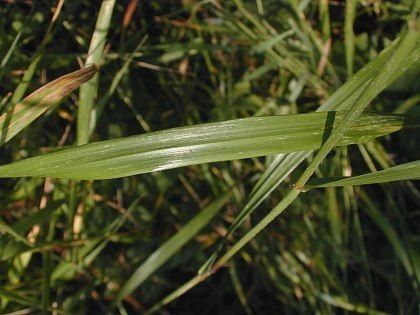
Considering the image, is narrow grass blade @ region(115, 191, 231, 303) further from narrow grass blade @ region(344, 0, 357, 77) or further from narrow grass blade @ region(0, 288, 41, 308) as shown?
narrow grass blade @ region(344, 0, 357, 77)

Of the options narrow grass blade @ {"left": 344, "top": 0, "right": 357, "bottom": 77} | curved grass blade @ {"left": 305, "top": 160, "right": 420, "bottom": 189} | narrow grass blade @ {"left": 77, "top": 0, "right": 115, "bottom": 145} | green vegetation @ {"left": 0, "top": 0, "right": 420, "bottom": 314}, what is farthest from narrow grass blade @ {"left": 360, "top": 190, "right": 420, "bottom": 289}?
narrow grass blade @ {"left": 77, "top": 0, "right": 115, "bottom": 145}

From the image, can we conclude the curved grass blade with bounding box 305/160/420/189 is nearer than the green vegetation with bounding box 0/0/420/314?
Yes

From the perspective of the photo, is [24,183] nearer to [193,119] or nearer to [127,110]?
[127,110]

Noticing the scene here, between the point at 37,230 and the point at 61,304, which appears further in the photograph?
the point at 61,304

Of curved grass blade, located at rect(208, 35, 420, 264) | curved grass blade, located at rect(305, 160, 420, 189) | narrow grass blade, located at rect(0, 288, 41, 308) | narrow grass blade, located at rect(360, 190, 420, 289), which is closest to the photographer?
curved grass blade, located at rect(305, 160, 420, 189)

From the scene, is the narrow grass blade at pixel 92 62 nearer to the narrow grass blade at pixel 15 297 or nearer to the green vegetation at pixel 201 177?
the green vegetation at pixel 201 177

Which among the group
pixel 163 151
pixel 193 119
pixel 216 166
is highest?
pixel 193 119

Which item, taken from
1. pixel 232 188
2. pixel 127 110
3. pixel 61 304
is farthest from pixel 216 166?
pixel 61 304

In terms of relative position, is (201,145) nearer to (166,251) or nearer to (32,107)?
(32,107)
